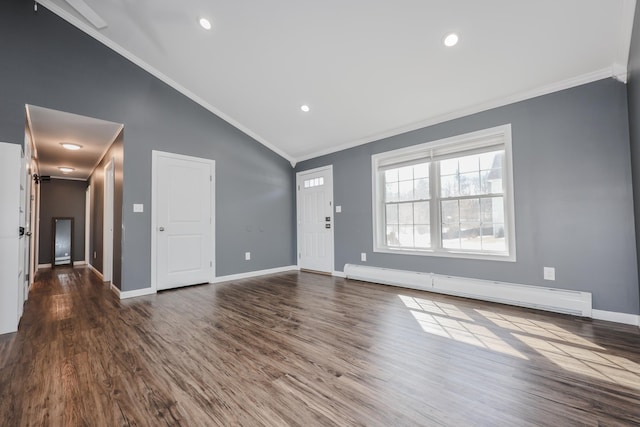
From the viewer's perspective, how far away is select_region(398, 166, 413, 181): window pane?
14.3 feet

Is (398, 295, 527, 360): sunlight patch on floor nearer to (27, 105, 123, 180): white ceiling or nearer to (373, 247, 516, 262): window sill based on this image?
(373, 247, 516, 262): window sill

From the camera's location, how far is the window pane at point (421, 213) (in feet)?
13.5

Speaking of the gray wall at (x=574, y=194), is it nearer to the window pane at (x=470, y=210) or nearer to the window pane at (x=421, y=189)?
the window pane at (x=470, y=210)

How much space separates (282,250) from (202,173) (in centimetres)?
219

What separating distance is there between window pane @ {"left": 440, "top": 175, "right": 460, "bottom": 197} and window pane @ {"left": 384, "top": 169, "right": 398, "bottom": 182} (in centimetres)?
75

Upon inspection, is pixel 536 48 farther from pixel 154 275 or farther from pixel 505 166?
pixel 154 275

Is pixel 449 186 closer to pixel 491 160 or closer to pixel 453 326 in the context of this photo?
pixel 491 160

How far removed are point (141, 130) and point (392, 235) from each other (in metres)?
4.12

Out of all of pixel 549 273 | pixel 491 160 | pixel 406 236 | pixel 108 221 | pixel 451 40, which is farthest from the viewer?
pixel 108 221

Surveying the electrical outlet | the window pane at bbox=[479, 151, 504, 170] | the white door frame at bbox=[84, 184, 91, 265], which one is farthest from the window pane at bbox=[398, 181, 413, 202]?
the white door frame at bbox=[84, 184, 91, 265]

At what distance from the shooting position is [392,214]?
14.9 ft

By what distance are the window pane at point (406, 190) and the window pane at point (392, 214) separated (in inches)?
7.1

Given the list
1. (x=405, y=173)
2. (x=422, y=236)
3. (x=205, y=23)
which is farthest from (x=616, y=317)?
(x=205, y=23)

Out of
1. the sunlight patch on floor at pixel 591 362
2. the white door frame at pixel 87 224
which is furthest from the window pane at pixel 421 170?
the white door frame at pixel 87 224
